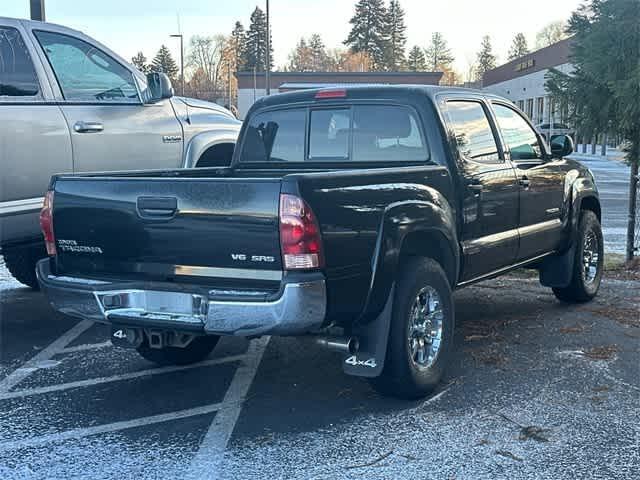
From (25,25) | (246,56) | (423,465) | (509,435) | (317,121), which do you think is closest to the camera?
(423,465)

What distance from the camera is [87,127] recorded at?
21.7 feet

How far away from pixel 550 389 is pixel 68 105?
169 inches

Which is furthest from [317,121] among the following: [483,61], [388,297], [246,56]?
[483,61]

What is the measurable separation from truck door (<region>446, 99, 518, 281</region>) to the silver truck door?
3.09 metres

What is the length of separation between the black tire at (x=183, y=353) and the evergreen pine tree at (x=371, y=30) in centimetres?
9695

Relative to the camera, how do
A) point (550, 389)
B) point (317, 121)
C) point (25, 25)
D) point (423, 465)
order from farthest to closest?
point (25, 25) → point (317, 121) → point (550, 389) → point (423, 465)

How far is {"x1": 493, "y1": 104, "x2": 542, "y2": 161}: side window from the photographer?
21.2ft

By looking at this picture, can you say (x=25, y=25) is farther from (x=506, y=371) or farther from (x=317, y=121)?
(x=506, y=371)

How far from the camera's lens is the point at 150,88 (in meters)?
7.22

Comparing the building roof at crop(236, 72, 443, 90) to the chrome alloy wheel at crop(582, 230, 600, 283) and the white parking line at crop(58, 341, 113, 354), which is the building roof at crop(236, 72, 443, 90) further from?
the white parking line at crop(58, 341, 113, 354)

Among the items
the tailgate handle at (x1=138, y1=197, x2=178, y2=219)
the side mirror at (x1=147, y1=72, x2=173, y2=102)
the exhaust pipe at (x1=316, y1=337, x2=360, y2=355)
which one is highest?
the side mirror at (x1=147, y1=72, x2=173, y2=102)

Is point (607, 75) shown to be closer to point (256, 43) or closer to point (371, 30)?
point (371, 30)

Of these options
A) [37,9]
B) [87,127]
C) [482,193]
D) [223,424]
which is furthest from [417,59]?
[223,424]

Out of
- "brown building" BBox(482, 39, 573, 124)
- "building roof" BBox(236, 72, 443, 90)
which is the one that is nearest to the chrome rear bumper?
"brown building" BBox(482, 39, 573, 124)
